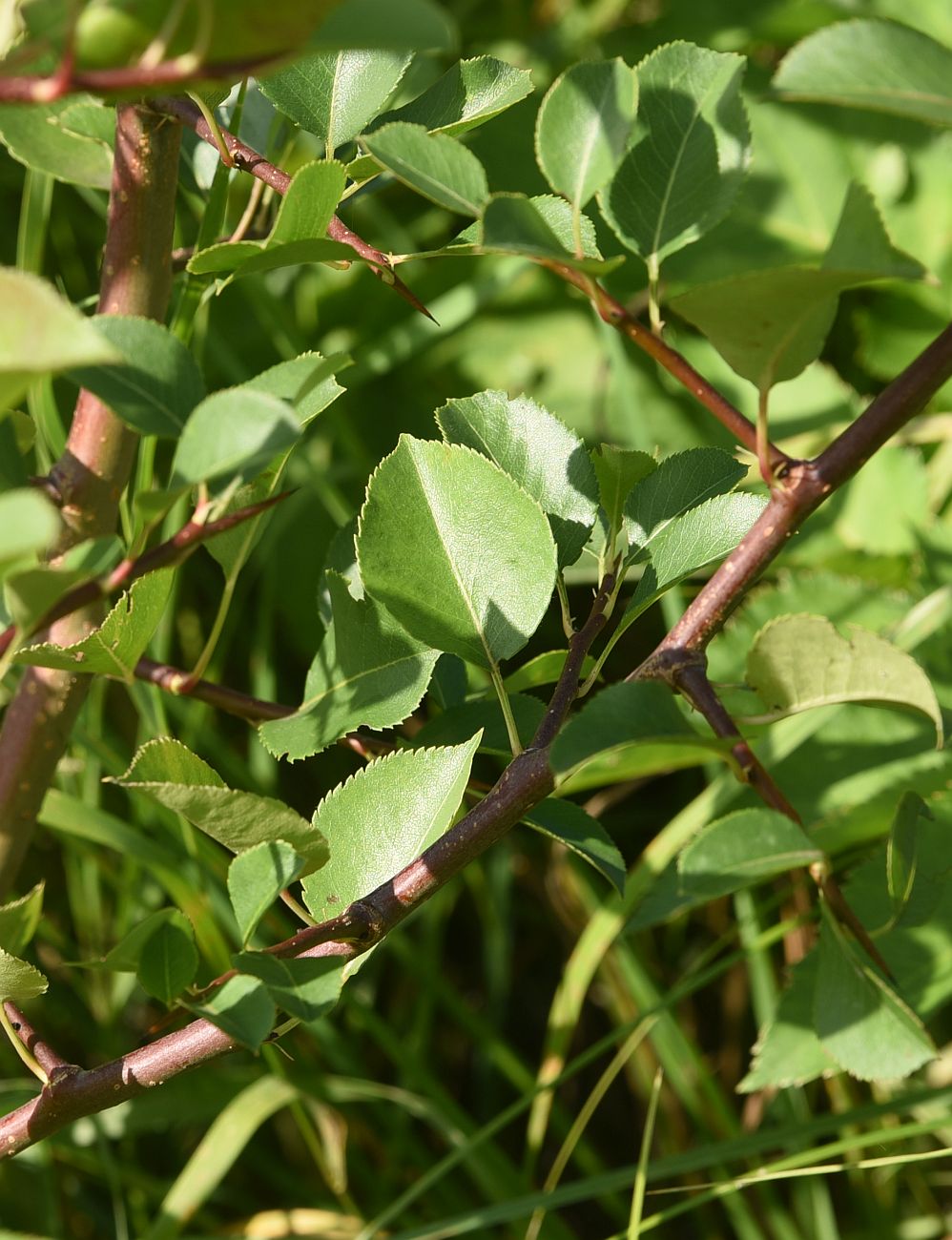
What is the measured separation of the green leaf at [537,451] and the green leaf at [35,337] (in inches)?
7.2

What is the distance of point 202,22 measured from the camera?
21cm

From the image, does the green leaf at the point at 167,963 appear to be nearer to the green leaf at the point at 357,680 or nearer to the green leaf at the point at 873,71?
the green leaf at the point at 357,680

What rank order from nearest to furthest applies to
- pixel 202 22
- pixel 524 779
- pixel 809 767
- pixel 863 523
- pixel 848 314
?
pixel 202 22 < pixel 524 779 < pixel 809 767 < pixel 863 523 < pixel 848 314

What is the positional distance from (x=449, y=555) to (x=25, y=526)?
18 cm

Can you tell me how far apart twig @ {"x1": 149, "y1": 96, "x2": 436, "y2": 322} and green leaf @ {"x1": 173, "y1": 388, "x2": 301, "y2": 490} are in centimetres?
9

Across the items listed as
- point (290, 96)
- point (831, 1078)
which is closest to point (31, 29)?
point (290, 96)

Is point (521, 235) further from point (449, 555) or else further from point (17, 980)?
point (17, 980)

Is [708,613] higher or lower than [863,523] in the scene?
higher

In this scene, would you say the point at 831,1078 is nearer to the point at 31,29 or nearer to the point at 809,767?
the point at 809,767

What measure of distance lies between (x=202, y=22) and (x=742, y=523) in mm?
205

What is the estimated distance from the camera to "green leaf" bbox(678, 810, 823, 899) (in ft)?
1.06

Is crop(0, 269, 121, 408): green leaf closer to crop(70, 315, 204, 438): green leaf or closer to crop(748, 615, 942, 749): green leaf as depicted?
crop(70, 315, 204, 438): green leaf

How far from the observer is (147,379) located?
282mm

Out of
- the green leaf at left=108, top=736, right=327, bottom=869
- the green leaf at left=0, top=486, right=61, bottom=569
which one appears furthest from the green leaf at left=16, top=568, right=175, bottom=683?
the green leaf at left=0, top=486, right=61, bottom=569
